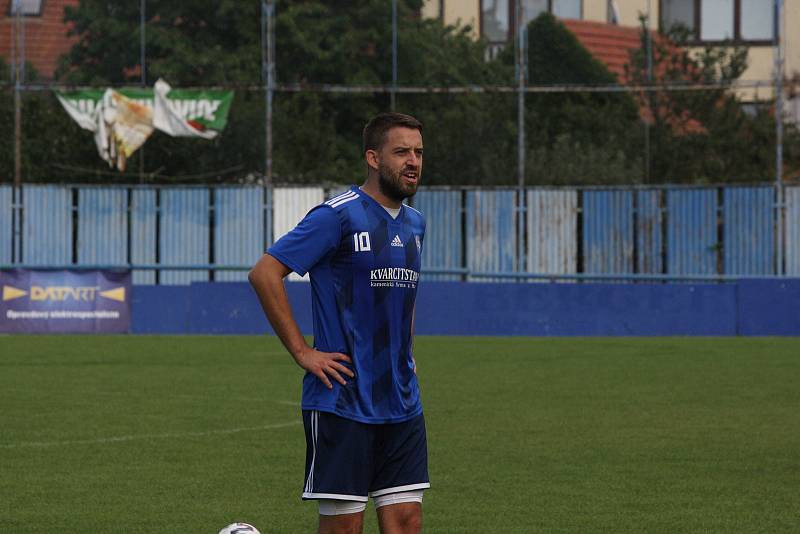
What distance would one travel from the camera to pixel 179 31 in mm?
39500

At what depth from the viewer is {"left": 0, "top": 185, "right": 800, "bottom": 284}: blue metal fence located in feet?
112

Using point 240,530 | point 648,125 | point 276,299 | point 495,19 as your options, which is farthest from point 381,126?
point 495,19

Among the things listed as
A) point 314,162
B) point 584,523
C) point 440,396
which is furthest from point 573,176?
point 584,523

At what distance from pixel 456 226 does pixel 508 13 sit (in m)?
14.5

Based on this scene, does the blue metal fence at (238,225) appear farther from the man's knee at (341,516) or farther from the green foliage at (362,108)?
the man's knee at (341,516)

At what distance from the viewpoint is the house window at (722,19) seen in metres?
46.0

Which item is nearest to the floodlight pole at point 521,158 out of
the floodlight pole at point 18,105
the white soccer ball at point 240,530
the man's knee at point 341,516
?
the floodlight pole at point 18,105

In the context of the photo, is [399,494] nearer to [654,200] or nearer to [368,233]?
[368,233]

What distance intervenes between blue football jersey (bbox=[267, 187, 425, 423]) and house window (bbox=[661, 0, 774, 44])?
40.1m

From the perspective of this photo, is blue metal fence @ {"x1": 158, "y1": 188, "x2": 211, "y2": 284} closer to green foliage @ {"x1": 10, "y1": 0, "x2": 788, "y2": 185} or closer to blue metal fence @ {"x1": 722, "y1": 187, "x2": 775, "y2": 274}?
green foliage @ {"x1": 10, "y1": 0, "x2": 788, "y2": 185}

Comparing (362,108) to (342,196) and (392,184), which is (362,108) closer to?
(342,196)

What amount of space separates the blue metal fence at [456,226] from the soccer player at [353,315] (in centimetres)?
2798

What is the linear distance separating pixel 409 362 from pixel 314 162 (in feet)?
109

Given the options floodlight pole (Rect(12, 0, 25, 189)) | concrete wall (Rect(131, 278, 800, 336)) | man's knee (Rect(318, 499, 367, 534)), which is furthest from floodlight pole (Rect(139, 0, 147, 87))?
man's knee (Rect(318, 499, 367, 534))
